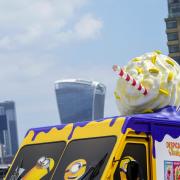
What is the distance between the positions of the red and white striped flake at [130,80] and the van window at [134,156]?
4.18ft

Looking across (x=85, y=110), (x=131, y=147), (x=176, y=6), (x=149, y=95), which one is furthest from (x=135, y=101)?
(x=85, y=110)

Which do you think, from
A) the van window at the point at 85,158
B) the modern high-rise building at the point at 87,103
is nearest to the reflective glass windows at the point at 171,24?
the modern high-rise building at the point at 87,103

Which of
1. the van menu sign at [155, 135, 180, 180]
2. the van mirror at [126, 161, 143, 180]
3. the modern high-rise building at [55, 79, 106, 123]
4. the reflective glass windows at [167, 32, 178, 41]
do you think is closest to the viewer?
the van mirror at [126, 161, 143, 180]

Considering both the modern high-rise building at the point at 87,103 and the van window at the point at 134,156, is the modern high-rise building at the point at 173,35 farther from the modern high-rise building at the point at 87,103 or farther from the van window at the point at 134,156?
the van window at the point at 134,156

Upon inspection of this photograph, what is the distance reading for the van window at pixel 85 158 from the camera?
7480 millimetres

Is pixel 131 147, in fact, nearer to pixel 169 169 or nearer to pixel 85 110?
pixel 169 169

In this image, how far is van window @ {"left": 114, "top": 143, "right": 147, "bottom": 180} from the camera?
7.47 meters

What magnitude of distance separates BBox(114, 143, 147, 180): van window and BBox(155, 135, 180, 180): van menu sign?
19 cm

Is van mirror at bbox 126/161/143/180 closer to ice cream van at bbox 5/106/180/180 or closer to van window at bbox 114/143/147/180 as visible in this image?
ice cream van at bbox 5/106/180/180

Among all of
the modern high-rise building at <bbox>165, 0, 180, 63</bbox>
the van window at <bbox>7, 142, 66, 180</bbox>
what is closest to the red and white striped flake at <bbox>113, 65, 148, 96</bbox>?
the van window at <bbox>7, 142, 66, 180</bbox>

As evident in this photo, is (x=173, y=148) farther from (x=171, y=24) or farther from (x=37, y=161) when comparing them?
(x=171, y=24)

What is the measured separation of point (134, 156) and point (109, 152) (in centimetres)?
35

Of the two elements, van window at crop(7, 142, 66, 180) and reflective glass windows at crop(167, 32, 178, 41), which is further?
reflective glass windows at crop(167, 32, 178, 41)

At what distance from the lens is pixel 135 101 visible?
9.05m
